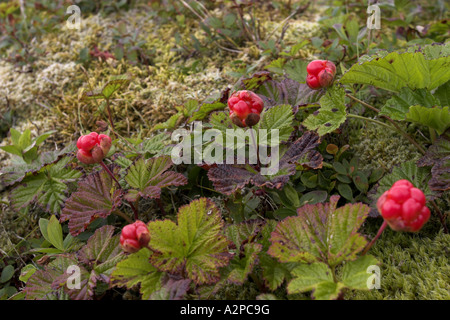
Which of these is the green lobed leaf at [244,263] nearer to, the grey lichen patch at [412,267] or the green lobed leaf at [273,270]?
the green lobed leaf at [273,270]

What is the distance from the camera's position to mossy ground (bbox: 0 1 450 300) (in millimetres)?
1427

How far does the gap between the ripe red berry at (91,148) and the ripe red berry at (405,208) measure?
110 cm

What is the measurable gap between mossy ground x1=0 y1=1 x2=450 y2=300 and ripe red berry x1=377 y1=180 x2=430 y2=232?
1.08 ft

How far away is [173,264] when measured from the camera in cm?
134

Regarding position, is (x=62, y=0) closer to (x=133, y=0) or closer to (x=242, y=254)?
(x=133, y=0)

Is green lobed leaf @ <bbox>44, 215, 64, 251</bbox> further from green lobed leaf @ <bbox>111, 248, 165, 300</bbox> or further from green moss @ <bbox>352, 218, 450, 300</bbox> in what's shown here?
green moss @ <bbox>352, 218, 450, 300</bbox>

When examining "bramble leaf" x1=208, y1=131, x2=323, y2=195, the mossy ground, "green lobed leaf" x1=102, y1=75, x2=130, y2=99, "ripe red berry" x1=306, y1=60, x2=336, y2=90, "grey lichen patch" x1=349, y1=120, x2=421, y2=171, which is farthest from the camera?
"green lobed leaf" x1=102, y1=75, x2=130, y2=99

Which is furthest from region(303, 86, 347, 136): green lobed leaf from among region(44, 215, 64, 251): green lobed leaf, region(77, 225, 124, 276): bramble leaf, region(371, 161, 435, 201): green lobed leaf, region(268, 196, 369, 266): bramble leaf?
region(44, 215, 64, 251): green lobed leaf

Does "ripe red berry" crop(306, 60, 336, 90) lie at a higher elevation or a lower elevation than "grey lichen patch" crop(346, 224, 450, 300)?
higher

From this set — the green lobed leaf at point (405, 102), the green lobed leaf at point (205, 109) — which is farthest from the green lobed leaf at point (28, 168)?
the green lobed leaf at point (405, 102)

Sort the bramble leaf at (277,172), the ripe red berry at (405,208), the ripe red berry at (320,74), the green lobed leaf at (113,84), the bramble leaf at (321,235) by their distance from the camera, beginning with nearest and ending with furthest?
the ripe red berry at (405,208) → the bramble leaf at (321,235) → the bramble leaf at (277,172) → the ripe red berry at (320,74) → the green lobed leaf at (113,84)

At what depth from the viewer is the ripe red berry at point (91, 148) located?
157 cm
